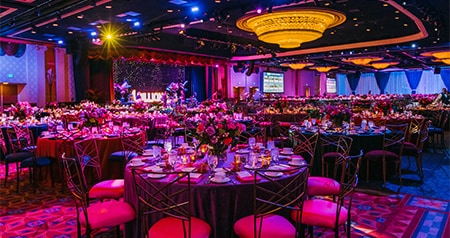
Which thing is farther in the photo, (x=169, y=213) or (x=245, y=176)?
(x=245, y=176)

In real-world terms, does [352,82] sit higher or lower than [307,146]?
Result: higher

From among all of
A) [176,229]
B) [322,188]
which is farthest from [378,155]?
[176,229]

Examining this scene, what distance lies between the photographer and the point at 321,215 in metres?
2.72

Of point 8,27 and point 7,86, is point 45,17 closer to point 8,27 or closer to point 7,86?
point 8,27

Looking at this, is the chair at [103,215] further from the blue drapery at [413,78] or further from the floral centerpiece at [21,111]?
the blue drapery at [413,78]

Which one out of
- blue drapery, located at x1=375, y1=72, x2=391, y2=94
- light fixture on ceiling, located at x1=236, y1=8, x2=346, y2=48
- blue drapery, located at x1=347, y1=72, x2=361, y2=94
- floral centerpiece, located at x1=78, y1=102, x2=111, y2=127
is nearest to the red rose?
floral centerpiece, located at x1=78, y1=102, x2=111, y2=127

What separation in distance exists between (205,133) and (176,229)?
95 cm

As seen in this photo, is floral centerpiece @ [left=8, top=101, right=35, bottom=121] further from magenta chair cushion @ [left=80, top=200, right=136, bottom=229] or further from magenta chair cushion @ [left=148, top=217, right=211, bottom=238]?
magenta chair cushion @ [left=148, top=217, right=211, bottom=238]

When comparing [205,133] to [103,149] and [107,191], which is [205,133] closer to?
[107,191]

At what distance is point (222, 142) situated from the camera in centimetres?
315

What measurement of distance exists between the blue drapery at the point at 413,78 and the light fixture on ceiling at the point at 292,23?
28.2 metres

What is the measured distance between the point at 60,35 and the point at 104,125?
799cm

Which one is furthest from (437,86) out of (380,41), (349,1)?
(349,1)

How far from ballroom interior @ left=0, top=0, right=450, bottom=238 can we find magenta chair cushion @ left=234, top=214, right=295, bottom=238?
14 millimetres
